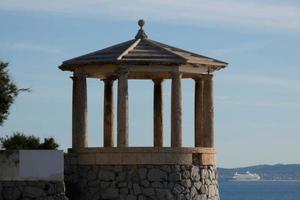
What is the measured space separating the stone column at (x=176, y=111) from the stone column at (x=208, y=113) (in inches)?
74.5

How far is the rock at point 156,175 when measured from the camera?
3675cm

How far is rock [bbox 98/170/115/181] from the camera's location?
36969 mm

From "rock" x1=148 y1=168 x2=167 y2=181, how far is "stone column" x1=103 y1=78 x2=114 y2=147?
4.68 metres

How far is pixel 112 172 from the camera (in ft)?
121

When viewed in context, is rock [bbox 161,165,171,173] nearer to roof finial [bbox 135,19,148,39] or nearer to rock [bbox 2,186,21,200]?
rock [bbox 2,186,21,200]

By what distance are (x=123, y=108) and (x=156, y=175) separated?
2508mm

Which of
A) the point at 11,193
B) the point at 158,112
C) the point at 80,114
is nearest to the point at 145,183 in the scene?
the point at 80,114

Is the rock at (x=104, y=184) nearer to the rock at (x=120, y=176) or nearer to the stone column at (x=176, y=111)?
the rock at (x=120, y=176)

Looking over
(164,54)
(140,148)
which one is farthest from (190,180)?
(164,54)

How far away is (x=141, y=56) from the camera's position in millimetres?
37406

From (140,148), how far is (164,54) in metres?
3.39

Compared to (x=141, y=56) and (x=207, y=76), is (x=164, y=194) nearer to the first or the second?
(x=141, y=56)

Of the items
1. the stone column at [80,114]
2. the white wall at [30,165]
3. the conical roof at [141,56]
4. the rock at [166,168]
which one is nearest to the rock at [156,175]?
the rock at [166,168]

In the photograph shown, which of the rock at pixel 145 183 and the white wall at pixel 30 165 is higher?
the white wall at pixel 30 165
